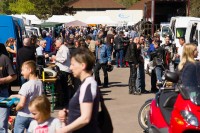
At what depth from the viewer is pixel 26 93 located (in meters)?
7.49

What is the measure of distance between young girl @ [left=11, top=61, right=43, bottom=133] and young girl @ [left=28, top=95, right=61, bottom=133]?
150cm

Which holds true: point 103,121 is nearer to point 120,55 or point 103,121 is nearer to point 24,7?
point 120,55

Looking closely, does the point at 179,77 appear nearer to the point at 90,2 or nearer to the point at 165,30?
the point at 165,30

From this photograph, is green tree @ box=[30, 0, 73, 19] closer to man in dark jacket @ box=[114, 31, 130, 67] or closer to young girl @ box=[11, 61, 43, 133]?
man in dark jacket @ box=[114, 31, 130, 67]

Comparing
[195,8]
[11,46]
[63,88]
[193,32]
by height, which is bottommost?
[63,88]

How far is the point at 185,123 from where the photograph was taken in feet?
Answer: 25.6

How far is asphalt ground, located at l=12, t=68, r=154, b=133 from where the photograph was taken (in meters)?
11.6

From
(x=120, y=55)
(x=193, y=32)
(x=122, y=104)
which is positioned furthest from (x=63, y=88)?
(x=120, y=55)

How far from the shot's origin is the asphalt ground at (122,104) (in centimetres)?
1157

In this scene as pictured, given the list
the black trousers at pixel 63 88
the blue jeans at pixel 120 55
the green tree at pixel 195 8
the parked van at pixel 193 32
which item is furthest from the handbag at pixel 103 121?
the green tree at pixel 195 8

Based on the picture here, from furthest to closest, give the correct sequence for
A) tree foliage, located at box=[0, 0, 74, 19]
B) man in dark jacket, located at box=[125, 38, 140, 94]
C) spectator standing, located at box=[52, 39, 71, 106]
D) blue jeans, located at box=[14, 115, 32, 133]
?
tree foliage, located at box=[0, 0, 74, 19], man in dark jacket, located at box=[125, 38, 140, 94], spectator standing, located at box=[52, 39, 71, 106], blue jeans, located at box=[14, 115, 32, 133]

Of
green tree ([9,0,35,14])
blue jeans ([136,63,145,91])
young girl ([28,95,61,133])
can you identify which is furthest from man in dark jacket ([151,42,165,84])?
green tree ([9,0,35,14])

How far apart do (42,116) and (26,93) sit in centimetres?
162

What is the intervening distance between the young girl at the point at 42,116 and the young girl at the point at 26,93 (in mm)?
1500
